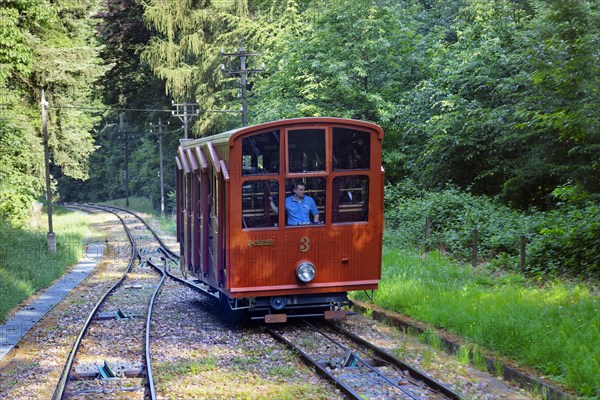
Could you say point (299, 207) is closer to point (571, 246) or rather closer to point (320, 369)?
point (320, 369)

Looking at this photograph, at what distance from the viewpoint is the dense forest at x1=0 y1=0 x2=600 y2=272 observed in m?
13.9

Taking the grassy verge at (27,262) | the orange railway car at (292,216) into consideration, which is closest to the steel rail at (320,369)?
the orange railway car at (292,216)

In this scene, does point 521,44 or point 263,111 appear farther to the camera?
point 263,111

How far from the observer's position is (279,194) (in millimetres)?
11266

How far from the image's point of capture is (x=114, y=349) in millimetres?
11188

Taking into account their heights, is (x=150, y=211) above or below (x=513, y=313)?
below

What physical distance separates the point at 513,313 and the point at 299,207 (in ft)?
11.7

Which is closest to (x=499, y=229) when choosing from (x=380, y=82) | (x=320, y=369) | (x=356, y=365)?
(x=356, y=365)

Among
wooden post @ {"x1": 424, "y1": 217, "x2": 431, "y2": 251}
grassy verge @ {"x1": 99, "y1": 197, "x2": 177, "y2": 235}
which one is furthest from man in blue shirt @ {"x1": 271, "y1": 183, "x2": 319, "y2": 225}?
grassy verge @ {"x1": 99, "y1": 197, "x2": 177, "y2": 235}

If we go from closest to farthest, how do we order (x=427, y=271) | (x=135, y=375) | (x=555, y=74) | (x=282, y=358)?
(x=135, y=375) → (x=282, y=358) → (x=555, y=74) → (x=427, y=271)

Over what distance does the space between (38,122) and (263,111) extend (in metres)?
11.9

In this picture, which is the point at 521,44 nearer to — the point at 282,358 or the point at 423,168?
the point at 423,168

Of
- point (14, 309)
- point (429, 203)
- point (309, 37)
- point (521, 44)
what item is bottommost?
point (14, 309)

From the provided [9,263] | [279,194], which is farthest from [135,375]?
[9,263]
